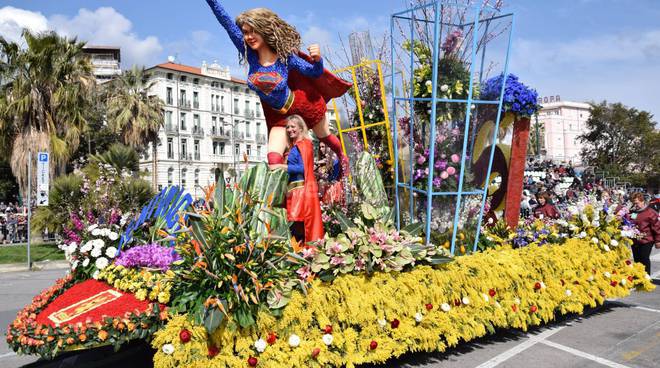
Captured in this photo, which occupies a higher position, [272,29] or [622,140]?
[622,140]

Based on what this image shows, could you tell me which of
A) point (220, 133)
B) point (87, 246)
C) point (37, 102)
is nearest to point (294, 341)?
point (87, 246)

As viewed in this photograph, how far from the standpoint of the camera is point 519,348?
5.09 metres

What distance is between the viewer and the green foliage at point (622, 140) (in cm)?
3794

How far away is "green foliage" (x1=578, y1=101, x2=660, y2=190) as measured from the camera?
37938mm

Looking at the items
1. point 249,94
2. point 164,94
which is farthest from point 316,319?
point 249,94

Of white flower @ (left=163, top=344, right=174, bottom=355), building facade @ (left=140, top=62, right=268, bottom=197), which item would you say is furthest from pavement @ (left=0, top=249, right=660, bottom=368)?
building facade @ (left=140, top=62, right=268, bottom=197)

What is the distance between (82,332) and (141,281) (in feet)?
2.26

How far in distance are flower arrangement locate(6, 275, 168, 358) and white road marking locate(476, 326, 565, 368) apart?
2.91m

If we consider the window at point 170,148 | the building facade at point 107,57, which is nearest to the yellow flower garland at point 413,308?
the window at point 170,148

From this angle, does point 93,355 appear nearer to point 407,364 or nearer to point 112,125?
point 407,364

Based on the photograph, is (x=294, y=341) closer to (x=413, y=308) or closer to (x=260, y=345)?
(x=260, y=345)

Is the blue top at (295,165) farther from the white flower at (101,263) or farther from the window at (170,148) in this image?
the window at (170,148)

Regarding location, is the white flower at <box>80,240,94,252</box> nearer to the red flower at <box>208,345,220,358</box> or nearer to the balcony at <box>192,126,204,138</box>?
the red flower at <box>208,345,220,358</box>

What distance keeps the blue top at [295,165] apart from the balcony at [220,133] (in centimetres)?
4711
